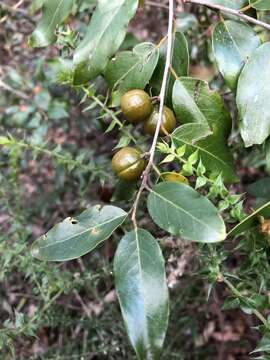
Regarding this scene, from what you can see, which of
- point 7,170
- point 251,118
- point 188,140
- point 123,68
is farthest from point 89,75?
point 7,170

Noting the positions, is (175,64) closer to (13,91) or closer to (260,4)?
(260,4)

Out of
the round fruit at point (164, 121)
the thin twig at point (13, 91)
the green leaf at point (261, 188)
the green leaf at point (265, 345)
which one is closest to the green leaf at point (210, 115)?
the round fruit at point (164, 121)

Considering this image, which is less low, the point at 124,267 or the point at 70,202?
the point at 124,267

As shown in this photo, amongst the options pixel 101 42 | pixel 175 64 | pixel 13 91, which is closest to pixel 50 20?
pixel 101 42

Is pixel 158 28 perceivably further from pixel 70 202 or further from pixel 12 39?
pixel 70 202

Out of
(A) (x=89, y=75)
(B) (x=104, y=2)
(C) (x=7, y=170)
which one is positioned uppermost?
(B) (x=104, y=2)

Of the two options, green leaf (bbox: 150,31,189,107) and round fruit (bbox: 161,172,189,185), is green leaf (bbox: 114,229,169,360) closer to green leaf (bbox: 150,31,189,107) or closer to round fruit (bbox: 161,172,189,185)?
round fruit (bbox: 161,172,189,185)
